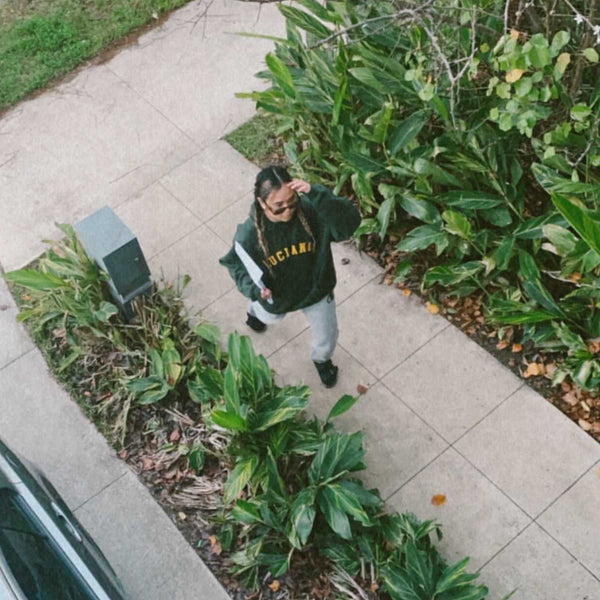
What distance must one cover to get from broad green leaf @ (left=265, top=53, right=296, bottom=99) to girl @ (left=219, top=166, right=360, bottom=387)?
3.70ft

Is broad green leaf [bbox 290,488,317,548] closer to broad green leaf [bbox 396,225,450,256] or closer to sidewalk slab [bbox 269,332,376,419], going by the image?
sidewalk slab [bbox 269,332,376,419]

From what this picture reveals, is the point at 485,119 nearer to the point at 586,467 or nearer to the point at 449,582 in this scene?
the point at 586,467

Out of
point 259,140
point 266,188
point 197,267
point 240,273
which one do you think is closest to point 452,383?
point 240,273

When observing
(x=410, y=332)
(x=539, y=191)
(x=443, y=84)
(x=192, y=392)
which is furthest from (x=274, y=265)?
(x=539, y=191)

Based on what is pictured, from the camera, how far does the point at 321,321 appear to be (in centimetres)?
457

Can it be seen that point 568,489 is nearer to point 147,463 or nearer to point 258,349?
point 258,349

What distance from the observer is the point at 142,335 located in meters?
5.23

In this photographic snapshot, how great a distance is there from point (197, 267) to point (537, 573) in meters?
2.98

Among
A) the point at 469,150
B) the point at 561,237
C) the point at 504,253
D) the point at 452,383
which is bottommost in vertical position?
the point at 452,383

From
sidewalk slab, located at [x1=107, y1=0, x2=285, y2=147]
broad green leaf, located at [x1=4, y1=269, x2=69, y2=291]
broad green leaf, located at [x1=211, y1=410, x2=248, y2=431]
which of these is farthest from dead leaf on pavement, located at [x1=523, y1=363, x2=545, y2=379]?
sidewalk slab, located at [x1=107, y1=0, x2=285, y2=147]

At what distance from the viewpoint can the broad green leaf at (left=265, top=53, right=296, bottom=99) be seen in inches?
195

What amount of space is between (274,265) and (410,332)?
1.36 metres

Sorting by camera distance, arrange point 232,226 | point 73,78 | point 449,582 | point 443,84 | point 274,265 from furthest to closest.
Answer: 1. point 73,78
2. point 232,226
3. point 443,84
4. point 274,265
5. point 449,582

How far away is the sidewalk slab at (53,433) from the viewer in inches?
191
